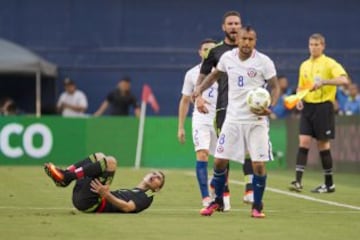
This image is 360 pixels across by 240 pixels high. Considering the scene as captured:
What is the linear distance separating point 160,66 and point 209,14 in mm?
2046

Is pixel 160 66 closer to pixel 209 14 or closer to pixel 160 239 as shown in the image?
pixel 209 14

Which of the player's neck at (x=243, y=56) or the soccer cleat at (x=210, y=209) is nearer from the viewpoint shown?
the player's neck at (x=243, y=56)

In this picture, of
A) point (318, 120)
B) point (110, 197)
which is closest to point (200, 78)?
point (110, 197)

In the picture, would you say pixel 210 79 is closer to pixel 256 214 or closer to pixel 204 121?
pixel 256 214

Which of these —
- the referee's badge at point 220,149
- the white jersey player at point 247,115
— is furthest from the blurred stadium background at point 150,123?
the referee's badge at point 220,149

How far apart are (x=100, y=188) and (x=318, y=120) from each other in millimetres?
6959

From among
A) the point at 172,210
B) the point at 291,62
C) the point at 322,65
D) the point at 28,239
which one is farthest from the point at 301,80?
the point at 291,62

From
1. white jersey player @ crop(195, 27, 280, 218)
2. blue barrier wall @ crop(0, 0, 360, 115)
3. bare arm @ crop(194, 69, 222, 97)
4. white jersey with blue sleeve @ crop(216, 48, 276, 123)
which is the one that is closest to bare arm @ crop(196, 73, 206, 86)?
bare arm @ crop(194, 69, 222, 97)

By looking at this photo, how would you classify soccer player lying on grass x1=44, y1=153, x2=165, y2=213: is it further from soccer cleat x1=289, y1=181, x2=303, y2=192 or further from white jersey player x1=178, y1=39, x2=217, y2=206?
soccer cleat x1=289, y1=181, x2=303, y2=192

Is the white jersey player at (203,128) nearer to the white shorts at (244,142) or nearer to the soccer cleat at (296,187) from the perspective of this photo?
the white shorts at (244,142)

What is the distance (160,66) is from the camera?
3519cm

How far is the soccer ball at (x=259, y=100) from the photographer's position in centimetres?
1431

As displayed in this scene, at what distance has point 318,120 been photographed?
20.2 meters

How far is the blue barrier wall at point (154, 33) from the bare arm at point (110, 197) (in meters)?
20.3
